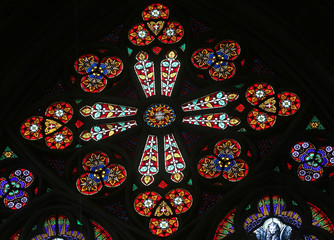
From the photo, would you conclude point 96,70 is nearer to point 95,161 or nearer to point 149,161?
point 95,161

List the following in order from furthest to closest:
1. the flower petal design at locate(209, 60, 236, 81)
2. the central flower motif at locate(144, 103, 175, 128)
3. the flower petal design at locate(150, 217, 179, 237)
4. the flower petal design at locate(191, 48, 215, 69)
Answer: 1. the flower petal design at locate(191, 48, 215, 69)
2. the flower petal design at locate(209, 60, 236, 81)
3. the central flower motif at locate(144, 103, 175, 128)
4. the flower petal design at locate(150, 217, 179, 237)

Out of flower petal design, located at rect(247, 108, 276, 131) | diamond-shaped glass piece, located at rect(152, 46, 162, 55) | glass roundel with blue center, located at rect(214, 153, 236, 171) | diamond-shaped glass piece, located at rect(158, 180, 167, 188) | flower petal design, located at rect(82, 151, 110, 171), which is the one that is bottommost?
diamond-shaped glass piece, located at rect(158, 180, 167, 188)

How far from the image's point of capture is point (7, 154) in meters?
13.6

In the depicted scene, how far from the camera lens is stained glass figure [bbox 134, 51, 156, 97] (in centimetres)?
1402

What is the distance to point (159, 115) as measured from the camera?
1375 cm

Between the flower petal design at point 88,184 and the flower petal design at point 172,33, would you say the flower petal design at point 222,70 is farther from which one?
the flower petal design at point 88,184

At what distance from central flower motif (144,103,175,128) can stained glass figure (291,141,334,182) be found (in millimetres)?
1792

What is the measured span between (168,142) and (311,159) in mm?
1974

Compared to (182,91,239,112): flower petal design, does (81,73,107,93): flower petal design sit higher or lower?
higher

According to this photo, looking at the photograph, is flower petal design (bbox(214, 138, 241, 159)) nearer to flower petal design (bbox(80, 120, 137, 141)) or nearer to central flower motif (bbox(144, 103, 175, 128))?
central flower motif (bbox(144, 103, 175, 128))

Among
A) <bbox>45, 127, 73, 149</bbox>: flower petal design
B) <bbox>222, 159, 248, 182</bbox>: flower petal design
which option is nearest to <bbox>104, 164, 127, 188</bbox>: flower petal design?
<bbox>45, 127, 73, 149</bbox>: flower petal design

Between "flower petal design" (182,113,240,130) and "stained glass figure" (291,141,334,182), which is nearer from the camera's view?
"stained glass figure" (291,141,334,182)

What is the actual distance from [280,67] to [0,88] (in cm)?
394

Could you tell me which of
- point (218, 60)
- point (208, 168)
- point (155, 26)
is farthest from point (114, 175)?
→ point (155, 26)
